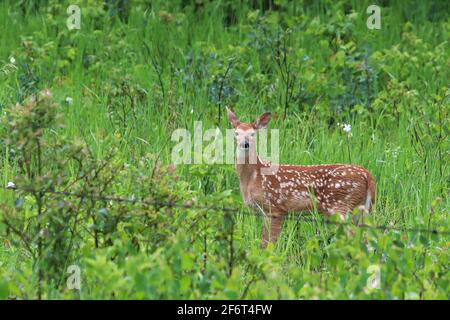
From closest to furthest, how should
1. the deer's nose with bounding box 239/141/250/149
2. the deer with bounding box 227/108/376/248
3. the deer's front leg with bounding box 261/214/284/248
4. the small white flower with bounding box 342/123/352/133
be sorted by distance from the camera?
the deer's front leg with bounding box 261/214/284/248 → the deer with bounding box 227/108/376/248 → the deer's nose with bounding box 239/141/250/149 → the small white flower with bounding box 342/123/352/133

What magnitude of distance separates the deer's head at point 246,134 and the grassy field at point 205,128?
0.20 meters

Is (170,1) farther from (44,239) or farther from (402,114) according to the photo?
(44,239)

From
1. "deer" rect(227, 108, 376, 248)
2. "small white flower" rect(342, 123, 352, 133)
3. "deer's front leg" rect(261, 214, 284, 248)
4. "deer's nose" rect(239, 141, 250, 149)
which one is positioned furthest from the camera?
"small white flower" rect(342, 123, 352, 133)

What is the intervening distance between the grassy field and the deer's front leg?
3.3 inches

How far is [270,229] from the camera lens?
8398 millimetres

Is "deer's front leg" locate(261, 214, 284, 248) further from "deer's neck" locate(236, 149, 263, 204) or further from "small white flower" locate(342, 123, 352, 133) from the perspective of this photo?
"small white flower" locate(342, 123, 352, 133)

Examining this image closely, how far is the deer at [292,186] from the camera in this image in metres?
8.69

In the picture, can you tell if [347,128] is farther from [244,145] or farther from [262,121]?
[244,145]

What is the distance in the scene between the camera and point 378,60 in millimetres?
12031

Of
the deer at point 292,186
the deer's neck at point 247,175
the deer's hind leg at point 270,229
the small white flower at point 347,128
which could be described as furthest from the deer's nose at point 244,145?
the small white flower at point 347,128

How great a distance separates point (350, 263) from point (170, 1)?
7.42 metres

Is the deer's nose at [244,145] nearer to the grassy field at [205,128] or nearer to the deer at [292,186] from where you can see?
the deer at [292,186]

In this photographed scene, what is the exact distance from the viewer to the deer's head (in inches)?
348

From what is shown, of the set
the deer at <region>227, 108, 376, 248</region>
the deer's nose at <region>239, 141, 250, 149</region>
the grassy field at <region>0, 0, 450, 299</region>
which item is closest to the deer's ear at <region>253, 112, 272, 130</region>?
the deer at <region>227, 108, 376, 248</region>
